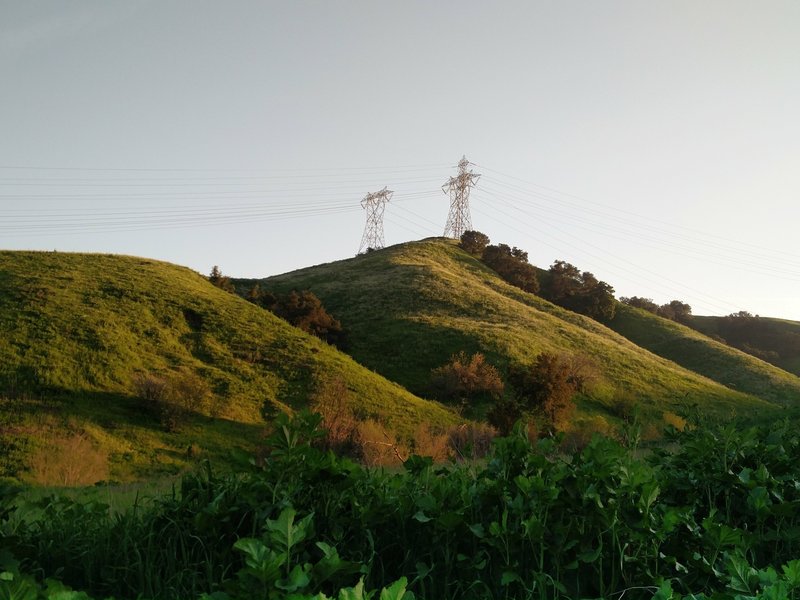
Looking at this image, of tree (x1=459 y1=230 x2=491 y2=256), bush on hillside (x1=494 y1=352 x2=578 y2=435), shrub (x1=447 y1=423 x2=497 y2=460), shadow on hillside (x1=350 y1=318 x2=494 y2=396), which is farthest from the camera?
tree (x1=459 y1=230 x2=491 y2=256)

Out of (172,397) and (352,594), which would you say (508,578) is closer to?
(352,594)

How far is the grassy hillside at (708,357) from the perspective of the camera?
2532 inches

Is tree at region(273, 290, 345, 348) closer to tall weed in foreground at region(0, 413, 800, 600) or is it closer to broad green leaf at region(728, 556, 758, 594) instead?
tall weed in foreground at region(0, 413, 800, 600)

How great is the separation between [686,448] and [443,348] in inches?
1860

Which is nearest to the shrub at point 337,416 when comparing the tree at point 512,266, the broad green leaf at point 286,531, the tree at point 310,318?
the tree at point 310,318

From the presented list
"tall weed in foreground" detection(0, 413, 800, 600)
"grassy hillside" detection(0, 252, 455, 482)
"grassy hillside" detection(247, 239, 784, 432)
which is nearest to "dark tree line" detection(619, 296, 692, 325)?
"grassy hillside" detection(247, 239, 784, 432)

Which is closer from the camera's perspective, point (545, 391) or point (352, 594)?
point (352, 594)

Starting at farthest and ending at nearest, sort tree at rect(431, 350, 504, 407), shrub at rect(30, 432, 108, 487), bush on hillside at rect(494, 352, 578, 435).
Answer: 1. tree at rect(431, 350, 504, 407)
2. bush on hillside at rect(494, 352, 578, 435)
3. shrub at rect(30, 432, 108, 487)

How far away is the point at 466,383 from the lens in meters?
44.3

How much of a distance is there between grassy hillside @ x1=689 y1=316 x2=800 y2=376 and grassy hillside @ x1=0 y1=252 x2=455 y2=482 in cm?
7044

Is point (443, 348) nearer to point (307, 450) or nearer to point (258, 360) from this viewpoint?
point (258, 360)

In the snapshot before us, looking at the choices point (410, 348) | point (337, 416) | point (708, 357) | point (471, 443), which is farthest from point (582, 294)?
point (471, 443)

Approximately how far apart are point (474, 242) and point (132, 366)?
71332 millimetres

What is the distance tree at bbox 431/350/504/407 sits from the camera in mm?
43969
